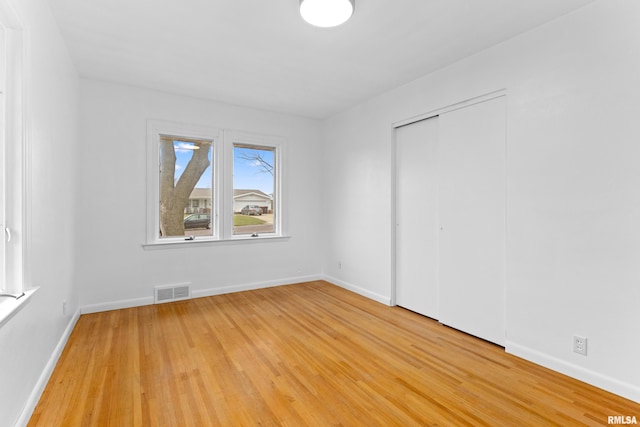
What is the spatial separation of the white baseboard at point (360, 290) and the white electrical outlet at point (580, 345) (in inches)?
78.0

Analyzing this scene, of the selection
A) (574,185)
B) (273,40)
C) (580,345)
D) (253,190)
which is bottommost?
(580,345)

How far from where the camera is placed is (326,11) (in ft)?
7.33

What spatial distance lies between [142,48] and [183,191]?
6.36 ft

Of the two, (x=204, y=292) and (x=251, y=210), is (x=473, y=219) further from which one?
(x=204, y=292)

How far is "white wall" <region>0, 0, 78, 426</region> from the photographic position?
173 centimetres

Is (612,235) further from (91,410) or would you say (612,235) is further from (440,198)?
(91,410)

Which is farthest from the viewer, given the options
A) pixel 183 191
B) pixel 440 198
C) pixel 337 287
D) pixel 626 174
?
pixel 337 287

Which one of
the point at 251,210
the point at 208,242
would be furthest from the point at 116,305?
the point at 251,210

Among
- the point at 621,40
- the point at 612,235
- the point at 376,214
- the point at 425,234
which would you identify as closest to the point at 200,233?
the point at 376,214

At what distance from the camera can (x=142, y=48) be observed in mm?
2977

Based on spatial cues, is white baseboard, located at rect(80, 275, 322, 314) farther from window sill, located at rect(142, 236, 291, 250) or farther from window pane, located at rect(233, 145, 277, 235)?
window pane, located at rect(233, 145, 277, 235)

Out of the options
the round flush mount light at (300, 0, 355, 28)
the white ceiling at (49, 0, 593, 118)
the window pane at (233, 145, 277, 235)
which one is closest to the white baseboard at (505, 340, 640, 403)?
the white ceiling at (49, 0, 593, 118)

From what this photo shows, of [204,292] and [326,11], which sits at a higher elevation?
[326,11]

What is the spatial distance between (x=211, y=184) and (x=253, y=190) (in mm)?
676
